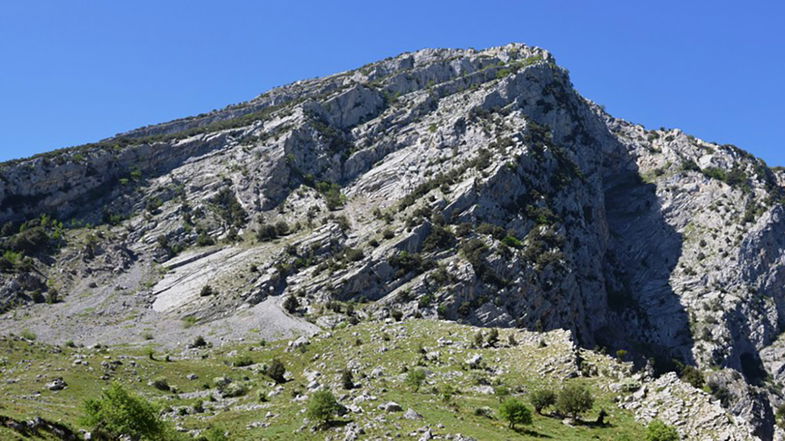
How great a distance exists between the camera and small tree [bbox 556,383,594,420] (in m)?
37.8

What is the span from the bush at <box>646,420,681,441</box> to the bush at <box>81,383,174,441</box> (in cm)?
2859

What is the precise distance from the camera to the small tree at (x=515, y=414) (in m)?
35.7

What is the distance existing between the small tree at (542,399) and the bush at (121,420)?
24848mm

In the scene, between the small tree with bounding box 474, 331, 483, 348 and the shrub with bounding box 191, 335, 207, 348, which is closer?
the small tree with bounding box 474, 331, 483, 348

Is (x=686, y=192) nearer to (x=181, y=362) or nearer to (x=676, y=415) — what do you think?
(x=676, y=415)

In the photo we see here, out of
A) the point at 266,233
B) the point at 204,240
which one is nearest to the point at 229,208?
the point at 204,240

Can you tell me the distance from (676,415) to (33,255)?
10231 cm

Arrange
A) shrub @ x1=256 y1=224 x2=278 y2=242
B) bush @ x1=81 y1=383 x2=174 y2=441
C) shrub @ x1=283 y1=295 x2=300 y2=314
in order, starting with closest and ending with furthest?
1. bush @ x1=81 y1=383 x2=174 y2=441
2. shrub @ x1=283 y1=295 x2=300 y2=314
3. shrub @ x1=256 y1=224 x2=278 y2=242

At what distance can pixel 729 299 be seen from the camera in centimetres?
11431

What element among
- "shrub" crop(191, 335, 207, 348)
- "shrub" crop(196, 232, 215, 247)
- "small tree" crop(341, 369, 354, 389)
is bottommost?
"shrub" crop(191, 335, 207, 348)

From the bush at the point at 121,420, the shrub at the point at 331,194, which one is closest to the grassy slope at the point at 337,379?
the bush at the point at 121,420

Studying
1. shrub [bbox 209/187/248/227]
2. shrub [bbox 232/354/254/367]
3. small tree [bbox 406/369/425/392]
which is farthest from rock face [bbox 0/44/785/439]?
small tree [bbox 406/369/425/392]

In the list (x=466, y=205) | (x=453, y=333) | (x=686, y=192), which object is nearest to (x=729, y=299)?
(x=686, y=192)

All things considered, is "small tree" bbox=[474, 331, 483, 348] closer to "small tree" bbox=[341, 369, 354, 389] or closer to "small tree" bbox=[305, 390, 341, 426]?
"small tree" bbox=[341, 369, 354, 389]
